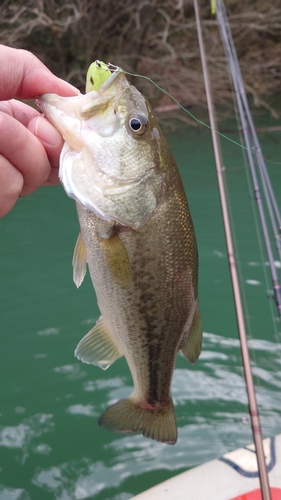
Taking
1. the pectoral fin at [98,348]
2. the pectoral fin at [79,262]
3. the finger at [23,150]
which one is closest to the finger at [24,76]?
the finger at [23,150]

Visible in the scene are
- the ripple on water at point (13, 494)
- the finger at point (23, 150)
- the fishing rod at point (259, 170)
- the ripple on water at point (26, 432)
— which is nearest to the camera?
the finger at point (23, 150)

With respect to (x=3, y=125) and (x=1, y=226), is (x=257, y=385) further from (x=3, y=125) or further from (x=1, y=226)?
(x=1, y=226)

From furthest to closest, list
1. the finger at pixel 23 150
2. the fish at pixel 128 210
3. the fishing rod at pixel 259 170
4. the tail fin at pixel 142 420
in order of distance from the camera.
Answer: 1. the fishing rod at pixel 259 170
2. the tail fin at pixel 142 420
3. the fish at pixel 128 210
4. the finger at pixel 23 150

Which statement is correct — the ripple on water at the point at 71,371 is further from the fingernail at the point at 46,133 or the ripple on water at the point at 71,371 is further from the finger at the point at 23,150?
the fingernail at the point at 46,133

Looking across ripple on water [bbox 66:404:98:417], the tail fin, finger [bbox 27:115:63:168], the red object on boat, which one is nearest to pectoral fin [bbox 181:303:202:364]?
the tail fin

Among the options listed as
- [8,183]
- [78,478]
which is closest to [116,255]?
[8,183]

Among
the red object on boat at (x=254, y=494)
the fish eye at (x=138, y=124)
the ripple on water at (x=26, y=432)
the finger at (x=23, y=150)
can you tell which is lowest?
the ripple on water at (x=26, y=432)

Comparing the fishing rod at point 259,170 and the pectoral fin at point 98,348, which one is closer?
the pectoral fin at point 98,348
